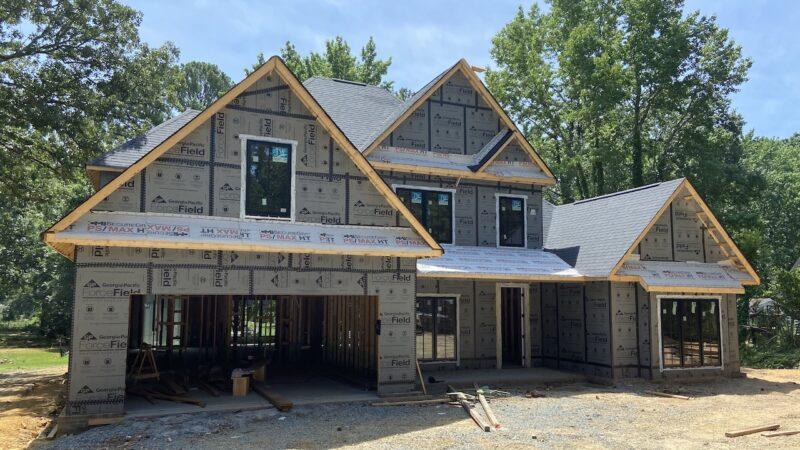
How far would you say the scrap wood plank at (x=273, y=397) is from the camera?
11.6 m

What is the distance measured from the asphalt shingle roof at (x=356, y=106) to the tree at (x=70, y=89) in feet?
19.0

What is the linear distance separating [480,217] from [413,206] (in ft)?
7.61

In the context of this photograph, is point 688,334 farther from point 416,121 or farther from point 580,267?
point 416,121

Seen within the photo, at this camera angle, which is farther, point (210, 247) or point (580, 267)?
point (580, 267)

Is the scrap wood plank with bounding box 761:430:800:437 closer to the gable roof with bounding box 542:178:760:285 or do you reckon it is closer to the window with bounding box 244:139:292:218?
the gable roof with bounding box 542:178:760:285

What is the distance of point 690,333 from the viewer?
16969mm

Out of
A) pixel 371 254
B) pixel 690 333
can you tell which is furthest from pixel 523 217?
pixel 371 254

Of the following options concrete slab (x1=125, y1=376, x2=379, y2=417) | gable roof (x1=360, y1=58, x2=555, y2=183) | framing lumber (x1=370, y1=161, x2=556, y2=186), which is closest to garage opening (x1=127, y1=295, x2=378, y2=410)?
concrete slab (x1=125, y1=376, x2=379, y2=417)

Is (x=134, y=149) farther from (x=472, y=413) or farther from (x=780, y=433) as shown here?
(x=780, y=433)

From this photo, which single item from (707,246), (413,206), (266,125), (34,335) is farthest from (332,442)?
(34,335)

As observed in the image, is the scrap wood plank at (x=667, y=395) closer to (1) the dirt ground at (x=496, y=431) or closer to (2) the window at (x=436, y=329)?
(1) the dirt ground at (x=496, y=431)

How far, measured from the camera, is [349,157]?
42.0 ft

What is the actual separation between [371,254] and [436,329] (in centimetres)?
556

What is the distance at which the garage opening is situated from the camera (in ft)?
47.4
